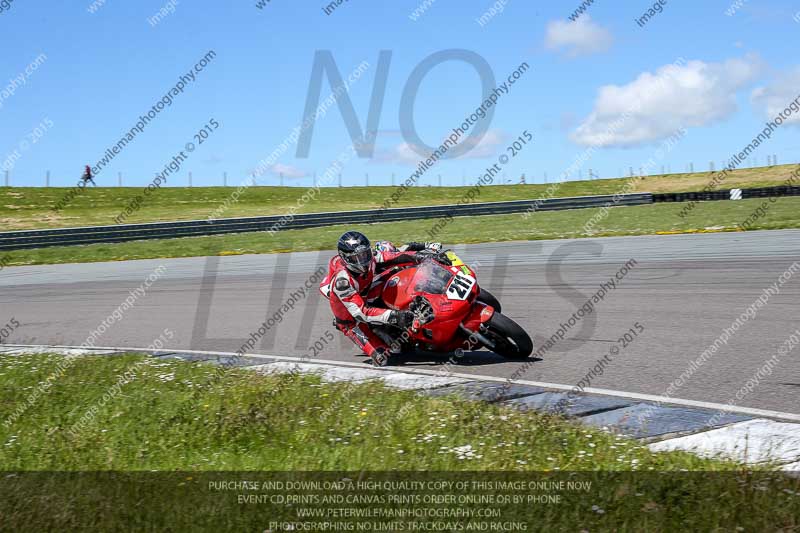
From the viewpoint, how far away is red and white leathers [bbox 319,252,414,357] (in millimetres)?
8508

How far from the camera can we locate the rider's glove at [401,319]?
8328 mm

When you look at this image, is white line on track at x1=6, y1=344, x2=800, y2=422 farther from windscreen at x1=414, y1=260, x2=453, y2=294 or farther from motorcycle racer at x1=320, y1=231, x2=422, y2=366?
windscreen at x1=414, y1=260, x2=453, y2=294

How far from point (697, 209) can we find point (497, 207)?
847cm

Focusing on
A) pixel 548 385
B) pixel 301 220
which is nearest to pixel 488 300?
pixel 548 385

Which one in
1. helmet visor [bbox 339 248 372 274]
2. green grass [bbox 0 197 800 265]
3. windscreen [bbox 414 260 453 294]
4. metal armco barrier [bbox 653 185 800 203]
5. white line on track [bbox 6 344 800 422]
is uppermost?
metal armco barrier [bbox 653 185 800 203]

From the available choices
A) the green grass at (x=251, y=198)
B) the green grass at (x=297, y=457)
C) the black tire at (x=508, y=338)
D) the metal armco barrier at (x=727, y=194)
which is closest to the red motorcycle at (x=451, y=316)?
the black tire at (x=508, y=338)

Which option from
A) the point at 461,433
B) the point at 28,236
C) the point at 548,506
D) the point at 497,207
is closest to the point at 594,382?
the point at 461,433

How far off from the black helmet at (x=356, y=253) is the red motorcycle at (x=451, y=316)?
45 cm

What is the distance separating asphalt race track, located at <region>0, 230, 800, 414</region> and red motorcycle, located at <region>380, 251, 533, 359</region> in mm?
256

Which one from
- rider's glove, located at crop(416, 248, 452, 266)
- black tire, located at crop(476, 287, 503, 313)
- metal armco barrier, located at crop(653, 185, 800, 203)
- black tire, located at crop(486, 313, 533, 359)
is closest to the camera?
black tire, located at crop(486, 313, 533, 359)

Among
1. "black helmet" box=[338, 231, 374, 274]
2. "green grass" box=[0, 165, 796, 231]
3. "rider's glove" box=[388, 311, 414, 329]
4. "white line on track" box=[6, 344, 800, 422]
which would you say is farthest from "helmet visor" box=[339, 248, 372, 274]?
"green grass" box=[0, 165, 796, 231]

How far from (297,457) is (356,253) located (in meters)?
3.47

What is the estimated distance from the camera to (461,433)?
546 centimetres

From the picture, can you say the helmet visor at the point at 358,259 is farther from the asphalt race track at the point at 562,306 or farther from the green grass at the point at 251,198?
the green grass at the point at 251,198
